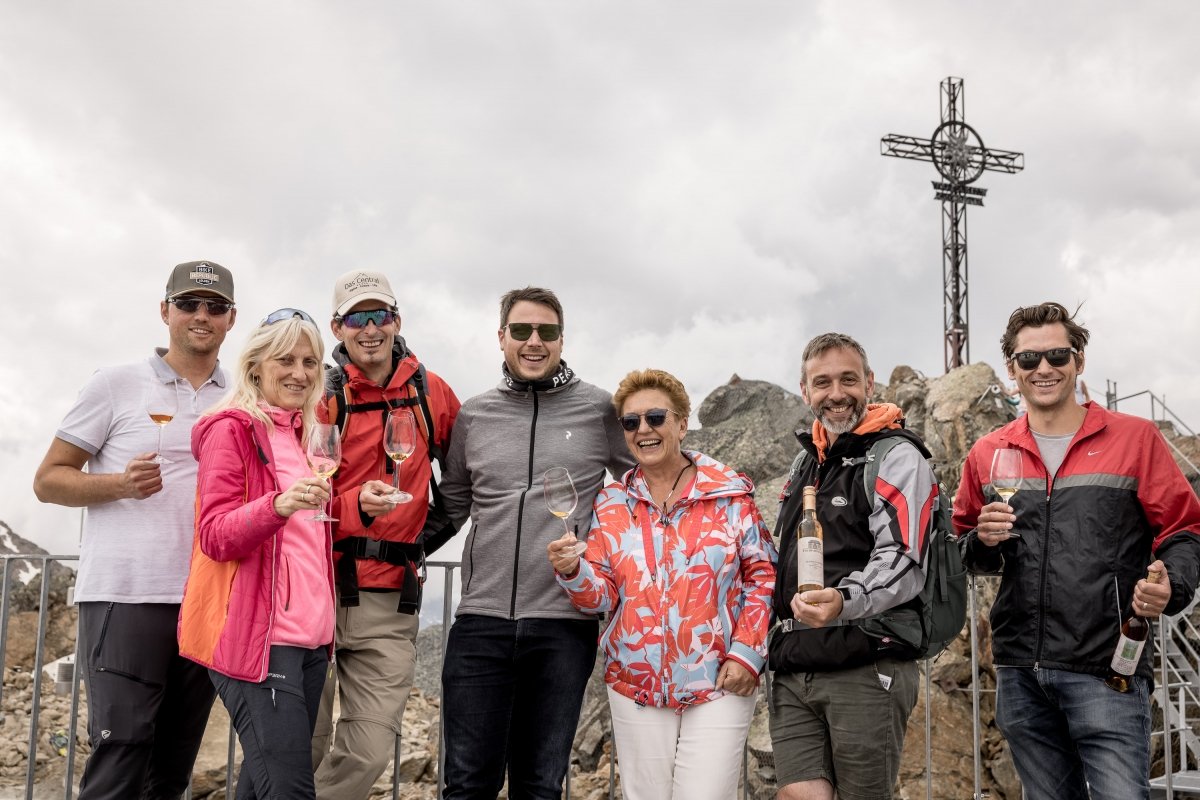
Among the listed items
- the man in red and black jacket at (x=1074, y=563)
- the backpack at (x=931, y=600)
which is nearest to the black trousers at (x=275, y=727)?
the backpack at (x=931, y=600)

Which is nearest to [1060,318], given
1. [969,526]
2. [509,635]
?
[969,526]

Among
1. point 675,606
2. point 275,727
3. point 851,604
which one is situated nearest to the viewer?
point 275,727

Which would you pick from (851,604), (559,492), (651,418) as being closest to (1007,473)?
(851,604)

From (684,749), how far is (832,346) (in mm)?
1790

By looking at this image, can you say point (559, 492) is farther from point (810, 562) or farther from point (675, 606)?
point (810, 562)

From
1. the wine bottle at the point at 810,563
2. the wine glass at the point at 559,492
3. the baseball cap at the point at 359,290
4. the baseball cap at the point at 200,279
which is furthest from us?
the baseball cap at the point at 359,290

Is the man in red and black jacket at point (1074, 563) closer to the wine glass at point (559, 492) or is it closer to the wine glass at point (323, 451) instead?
the wine glass at point (559, 492)

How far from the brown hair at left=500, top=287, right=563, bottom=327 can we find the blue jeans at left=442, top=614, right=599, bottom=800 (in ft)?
4.71

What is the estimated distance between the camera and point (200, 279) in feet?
14.0

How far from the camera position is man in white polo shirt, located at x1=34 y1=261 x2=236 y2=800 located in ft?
12.8

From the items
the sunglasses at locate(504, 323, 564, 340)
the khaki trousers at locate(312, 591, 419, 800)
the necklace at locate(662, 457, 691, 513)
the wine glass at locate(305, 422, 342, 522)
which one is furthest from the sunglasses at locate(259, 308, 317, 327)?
the necklace at locate(662, 457, 691, 513)

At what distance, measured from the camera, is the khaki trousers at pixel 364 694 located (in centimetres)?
403

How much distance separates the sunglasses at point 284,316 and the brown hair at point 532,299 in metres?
0.97

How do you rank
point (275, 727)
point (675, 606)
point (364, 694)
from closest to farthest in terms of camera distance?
1. point (275, 727)
2. point (675, 606)
3. point (364, 694)
